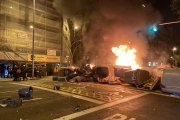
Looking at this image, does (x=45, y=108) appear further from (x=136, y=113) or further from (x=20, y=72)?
(x=20, y=72)

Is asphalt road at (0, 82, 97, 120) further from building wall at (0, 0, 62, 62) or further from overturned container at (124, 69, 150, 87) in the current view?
building wall at (0, 0, 62, 62)

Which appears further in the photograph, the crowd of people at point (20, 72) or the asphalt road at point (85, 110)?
the crowd of people at point (20, 72)

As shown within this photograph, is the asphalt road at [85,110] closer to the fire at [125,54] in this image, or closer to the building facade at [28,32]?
the building facade at [28,32]

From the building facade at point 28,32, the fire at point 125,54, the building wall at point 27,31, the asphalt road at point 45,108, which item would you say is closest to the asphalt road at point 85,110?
the asphalt road at point 45,108

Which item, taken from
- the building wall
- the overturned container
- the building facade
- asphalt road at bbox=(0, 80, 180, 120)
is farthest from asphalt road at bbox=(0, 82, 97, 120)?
the building wall

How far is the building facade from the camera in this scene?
28.8 m

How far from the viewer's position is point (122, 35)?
34.2 metres

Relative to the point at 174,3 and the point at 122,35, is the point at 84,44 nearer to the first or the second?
the point at 122,35

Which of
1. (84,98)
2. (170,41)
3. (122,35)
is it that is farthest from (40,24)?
(170,41)

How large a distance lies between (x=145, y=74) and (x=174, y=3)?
6.42m

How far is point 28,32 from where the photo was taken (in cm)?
3188

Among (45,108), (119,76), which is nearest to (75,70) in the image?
(119,76)

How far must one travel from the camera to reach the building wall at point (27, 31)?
94.5 ft

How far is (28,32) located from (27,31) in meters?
0.21
